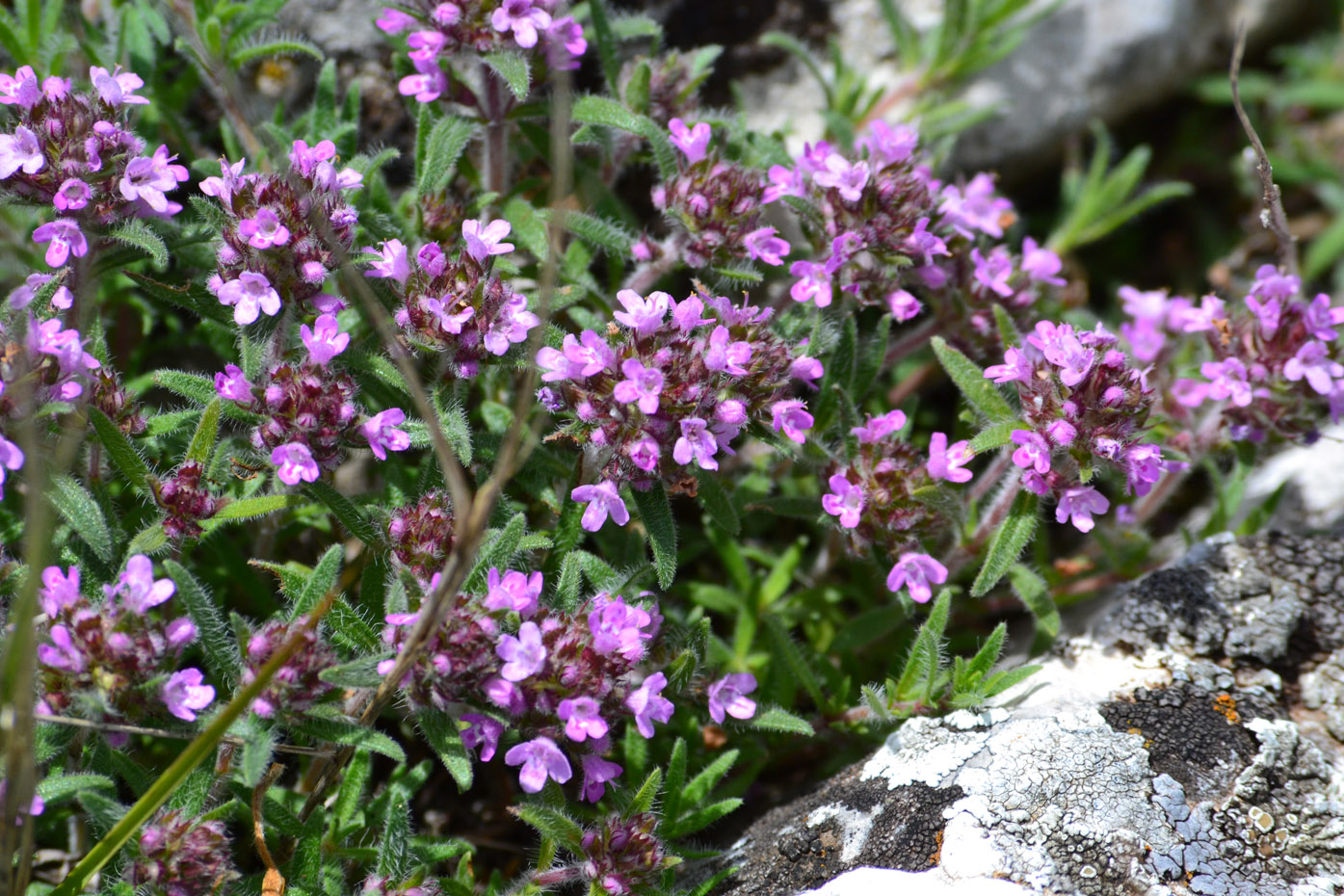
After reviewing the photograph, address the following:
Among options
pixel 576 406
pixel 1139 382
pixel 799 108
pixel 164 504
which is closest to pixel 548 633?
pixel 576 406

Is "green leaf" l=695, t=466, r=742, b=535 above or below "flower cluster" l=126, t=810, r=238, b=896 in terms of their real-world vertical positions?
above

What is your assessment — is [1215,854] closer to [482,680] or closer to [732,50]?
[482,680]

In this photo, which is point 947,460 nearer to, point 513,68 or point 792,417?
point 792,417

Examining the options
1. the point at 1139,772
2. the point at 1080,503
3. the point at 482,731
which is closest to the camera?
the point at 482,731

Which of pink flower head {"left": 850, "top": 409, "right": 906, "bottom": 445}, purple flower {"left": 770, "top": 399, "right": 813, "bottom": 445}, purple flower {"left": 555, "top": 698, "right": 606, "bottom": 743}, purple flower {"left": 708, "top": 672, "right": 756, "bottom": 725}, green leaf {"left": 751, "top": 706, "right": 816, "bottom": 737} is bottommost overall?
green leaf {"left": 751, "top": 706, "right": 816, "bottom": 737}

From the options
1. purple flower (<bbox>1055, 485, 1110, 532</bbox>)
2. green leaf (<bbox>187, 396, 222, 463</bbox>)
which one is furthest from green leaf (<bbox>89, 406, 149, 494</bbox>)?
purple flower (<bbox>1055, 485, 1110, 532</bbox>)

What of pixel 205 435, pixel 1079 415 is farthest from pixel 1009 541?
pixel 205 435

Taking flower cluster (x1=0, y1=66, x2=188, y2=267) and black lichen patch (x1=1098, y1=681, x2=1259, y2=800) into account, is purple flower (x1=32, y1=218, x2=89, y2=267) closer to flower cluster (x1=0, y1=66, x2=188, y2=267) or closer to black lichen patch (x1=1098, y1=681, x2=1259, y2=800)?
flower cluster (x1=0, y1=66, x2=188, y2=267)
